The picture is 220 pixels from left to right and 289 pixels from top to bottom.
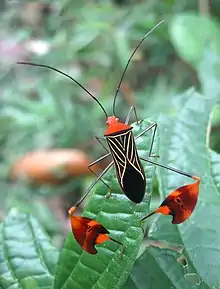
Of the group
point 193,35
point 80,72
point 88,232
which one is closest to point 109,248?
point 88,232

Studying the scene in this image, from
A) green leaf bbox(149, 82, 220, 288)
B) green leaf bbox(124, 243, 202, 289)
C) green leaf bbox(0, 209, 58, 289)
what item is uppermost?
green leaf bbox(149, 82, 220, 288)

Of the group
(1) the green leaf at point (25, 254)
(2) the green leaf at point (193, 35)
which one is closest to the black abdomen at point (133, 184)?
(1) the green leaf at point (25, 254)

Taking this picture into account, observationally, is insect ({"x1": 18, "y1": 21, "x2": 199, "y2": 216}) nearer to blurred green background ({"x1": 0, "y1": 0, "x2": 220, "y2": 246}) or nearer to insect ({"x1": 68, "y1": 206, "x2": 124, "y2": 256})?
insect ({"x1": 68, "y1": 206, "x2": 124, "y2": 256})

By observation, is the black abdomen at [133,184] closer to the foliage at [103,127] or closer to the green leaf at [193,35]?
the foliage at [103,127]

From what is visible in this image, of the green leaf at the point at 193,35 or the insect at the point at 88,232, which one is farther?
the green leaf at the point at 193,35

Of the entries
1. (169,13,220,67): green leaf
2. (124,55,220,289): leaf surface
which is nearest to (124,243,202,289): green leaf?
(124,55,220,289): leaf surface

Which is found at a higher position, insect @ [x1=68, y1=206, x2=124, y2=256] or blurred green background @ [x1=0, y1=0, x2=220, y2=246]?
insect @ [x1=68, y1=206, x2=124, y2=256]

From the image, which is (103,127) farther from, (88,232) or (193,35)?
(88,232)

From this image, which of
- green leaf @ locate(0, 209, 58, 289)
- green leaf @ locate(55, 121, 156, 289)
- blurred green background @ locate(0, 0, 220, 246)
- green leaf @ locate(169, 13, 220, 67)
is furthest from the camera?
blurred green background @ locate(0, 0, 220, 246)
